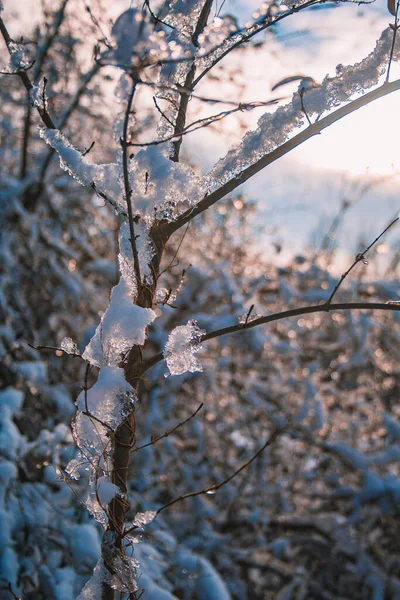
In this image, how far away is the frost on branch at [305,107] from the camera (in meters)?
1.20

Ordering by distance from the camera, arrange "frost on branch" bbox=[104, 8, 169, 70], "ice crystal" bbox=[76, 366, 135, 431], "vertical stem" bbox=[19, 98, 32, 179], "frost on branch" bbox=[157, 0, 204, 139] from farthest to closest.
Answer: "vertical stem" bbox=[19, 98, 32, 179]
"frost on branch" bbox=[157, 0, 204, 139]
"ice crystal" bbox=[76, 366, 135, 431]
"frost on branch" bbox=[104, 8, 169, 70]

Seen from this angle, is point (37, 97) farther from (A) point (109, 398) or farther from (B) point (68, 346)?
(A) point (109, 398)

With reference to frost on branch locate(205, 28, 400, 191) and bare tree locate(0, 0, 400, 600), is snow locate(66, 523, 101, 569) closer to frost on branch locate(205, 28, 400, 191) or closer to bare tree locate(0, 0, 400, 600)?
Answer: bare tree locate(0, 0, 400, 600)

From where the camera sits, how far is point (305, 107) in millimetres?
1201

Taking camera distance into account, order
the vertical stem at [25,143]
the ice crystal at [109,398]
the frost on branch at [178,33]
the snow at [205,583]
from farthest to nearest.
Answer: the vertical stem at [25,143]
the snow at [205,583]
the frost on branch at [178,33]
the ice crystal at [109,398]

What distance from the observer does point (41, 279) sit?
12.6 ft

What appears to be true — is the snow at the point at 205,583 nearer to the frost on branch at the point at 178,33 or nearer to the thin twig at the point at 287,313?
the thin twig at the point at 287,313

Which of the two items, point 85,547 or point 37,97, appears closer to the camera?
point 37,97

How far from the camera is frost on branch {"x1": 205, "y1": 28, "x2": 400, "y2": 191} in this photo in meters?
1.20

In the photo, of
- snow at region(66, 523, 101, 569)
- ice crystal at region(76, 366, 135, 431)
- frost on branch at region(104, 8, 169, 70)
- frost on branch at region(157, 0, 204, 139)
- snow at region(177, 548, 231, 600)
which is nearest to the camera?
frost on branch at region(104, 8, 169, 70)

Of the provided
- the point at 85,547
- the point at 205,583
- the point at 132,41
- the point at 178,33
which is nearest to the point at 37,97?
the point at 178,33

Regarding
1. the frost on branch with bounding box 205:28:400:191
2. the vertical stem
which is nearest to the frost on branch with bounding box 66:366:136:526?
the frost on branch with bounding box 205:28:400:191

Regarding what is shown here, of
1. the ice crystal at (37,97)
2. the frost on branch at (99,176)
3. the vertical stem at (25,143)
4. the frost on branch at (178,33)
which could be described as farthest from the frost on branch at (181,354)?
the vertical stem at (25,143)

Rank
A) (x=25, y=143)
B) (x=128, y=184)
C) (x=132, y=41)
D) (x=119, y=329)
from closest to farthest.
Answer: (x=132, y=41) → (x=128, y=184) → (x=119, y=329) → (x=25, y=143)
